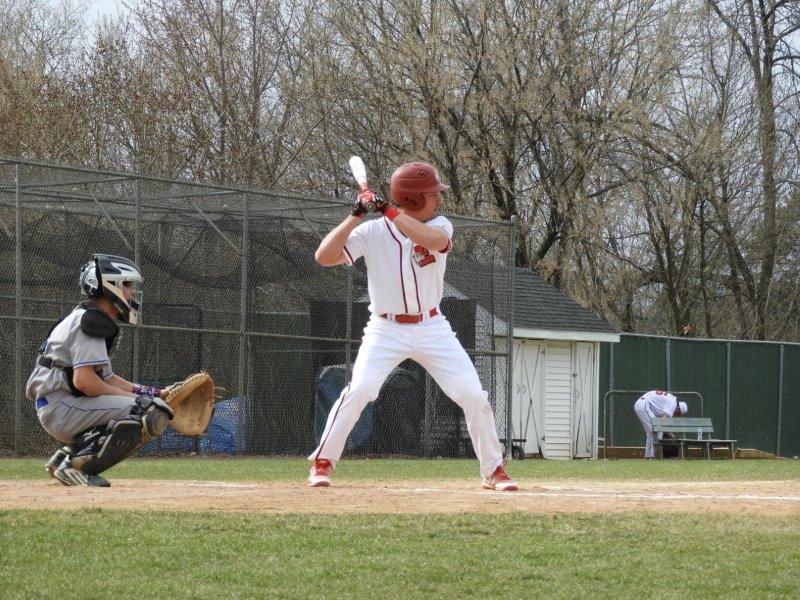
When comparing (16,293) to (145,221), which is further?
(145,221)

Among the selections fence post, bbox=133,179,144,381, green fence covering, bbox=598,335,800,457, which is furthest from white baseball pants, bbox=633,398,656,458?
fence post, bbox=133,179,144,381

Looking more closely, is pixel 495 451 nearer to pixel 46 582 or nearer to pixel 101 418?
pixel 101 418

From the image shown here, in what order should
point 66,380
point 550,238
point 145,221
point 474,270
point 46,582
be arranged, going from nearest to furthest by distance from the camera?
point 46,582
point 66,380
point 145,221
point 474,270
point 550,238

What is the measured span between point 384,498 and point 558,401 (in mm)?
18213

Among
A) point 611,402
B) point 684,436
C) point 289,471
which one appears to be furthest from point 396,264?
point 611,402

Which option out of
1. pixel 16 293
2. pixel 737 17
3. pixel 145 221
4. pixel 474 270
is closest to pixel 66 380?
pixel 16 293

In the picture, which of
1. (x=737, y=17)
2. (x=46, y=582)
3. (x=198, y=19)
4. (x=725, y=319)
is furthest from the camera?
(x=725, y=319)

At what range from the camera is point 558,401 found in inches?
995

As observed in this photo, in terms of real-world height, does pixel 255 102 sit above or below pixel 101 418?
above

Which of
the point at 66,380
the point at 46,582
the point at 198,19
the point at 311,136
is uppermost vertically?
the point at 198,19

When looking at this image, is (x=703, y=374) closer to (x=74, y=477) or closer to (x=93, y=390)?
(x=74, y=477)

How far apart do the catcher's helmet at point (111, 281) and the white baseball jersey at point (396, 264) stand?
4.51 ft

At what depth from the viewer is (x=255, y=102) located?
84.4 feet

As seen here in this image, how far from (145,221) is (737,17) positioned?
64.5ft
